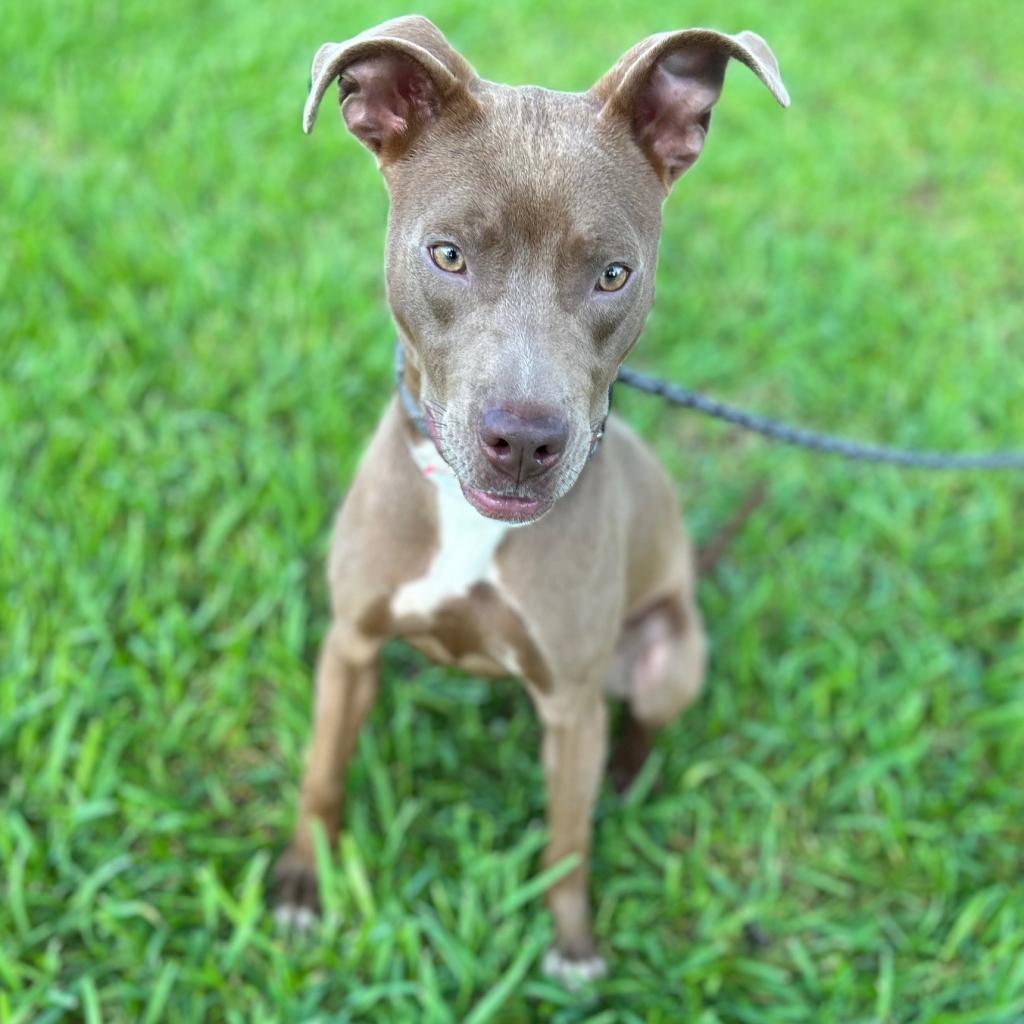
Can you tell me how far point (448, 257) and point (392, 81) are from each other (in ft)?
1.31

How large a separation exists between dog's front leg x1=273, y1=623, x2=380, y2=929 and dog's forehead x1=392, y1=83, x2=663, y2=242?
123 centimetres

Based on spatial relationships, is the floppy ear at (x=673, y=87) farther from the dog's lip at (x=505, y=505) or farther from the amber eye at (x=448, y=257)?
the dog's lip at (x=505, y=505)

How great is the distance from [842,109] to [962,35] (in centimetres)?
150

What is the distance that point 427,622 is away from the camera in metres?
2.71

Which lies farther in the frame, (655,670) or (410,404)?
(655,670)

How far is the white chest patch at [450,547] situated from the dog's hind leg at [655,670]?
33.6 inches

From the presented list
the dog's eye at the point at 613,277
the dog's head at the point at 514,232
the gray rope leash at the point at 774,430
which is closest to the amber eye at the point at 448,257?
the dog's head at the point at 514,232

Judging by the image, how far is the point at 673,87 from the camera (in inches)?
88.1

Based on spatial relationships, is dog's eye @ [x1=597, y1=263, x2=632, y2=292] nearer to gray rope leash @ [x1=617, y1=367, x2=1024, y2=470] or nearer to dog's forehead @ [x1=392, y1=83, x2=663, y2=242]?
dog's forehead @ [x1=392, y1=83, x2=663, y2=242]

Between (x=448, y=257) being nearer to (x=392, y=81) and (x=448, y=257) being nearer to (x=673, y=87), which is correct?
(x=392, y=81)

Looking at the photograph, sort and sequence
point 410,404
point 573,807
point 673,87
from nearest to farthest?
point 673,87
point 410,404
point 573,807

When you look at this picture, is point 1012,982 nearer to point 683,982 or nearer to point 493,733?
point 683,982

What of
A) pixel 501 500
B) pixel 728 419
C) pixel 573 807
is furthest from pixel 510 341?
pixel 573 807

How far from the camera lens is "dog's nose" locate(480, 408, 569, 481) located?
1959 millimetres
